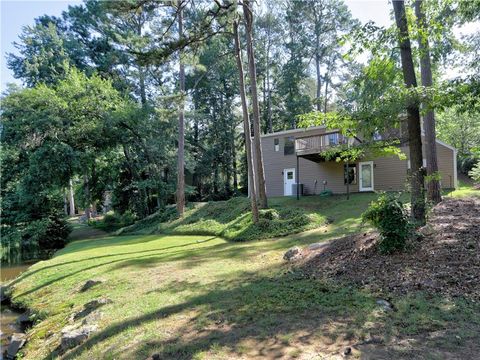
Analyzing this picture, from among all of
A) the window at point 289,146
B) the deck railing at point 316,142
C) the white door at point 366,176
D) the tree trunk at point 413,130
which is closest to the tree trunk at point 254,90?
the deck railing at point 316,142

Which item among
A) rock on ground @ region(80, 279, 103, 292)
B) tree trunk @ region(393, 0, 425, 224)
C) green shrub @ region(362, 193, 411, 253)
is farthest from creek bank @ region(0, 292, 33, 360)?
tree trunk @ region(393, 0, 425, 224)

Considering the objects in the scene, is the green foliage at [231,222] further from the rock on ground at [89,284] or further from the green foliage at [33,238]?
the rock on ground at [89,284]

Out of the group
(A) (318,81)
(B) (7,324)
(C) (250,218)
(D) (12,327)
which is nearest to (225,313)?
(D) (12,327)

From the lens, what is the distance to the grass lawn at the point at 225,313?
3740 mm

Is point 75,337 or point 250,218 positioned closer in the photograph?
point 75,337

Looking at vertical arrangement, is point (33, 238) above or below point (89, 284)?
below

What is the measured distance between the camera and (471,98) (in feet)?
19.6

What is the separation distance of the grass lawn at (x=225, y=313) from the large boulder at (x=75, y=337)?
16 cm

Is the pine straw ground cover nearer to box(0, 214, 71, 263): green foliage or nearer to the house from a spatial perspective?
the house

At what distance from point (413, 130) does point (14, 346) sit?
8824mm

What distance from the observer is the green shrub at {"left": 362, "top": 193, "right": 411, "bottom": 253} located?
596cm

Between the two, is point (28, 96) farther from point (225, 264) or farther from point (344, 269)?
point (344, 269)

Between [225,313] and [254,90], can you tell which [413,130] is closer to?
[225,313]

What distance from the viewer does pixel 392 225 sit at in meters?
5.96
